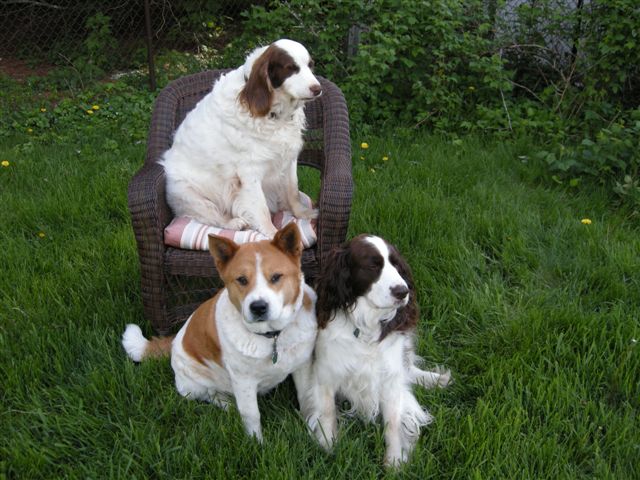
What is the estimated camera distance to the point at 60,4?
7.94 meters

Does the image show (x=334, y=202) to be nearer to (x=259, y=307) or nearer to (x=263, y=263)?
(x=263, y=263)

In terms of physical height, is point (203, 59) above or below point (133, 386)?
below

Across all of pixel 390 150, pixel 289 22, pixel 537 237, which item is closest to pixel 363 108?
pixel 390 150

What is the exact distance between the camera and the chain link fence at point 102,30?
7.65 m

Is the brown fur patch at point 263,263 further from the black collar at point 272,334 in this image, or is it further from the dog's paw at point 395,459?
the dog's paw at point 395,459

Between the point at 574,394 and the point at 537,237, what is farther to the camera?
the point at 537,237

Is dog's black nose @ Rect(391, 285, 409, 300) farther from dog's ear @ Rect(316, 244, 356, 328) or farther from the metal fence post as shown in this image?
the metal fence post

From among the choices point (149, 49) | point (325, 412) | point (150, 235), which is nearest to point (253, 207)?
point (150, 235)

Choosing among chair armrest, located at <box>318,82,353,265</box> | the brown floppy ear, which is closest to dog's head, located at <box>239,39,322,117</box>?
the brown floppy ear

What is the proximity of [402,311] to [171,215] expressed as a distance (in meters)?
1.46

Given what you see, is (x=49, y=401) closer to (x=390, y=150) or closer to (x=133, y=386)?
(x=133, y=386)

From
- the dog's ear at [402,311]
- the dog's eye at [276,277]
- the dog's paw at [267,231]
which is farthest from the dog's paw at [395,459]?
the dog's paw at [267,231]

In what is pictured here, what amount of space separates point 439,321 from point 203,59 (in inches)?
224

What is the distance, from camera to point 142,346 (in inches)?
110
